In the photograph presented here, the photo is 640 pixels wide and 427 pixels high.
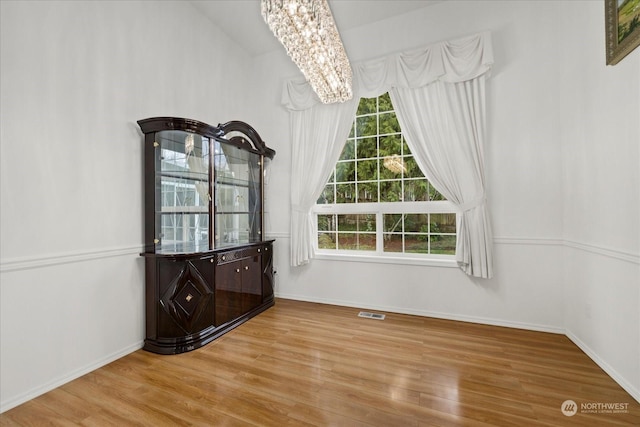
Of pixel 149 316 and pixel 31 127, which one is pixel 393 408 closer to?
pixel 149 316

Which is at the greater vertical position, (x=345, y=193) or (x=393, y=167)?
(x=393, y=167)

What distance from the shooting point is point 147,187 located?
266 cm

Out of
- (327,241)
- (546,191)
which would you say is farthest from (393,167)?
(546,191)

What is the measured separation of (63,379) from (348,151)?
3501 mm

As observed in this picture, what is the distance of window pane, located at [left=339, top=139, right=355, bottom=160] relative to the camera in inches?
149

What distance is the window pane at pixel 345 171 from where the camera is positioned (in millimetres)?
3787

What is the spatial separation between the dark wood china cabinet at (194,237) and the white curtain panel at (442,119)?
1.07 m

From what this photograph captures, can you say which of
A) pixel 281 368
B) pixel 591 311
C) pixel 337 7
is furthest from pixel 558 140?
pixel 281 368

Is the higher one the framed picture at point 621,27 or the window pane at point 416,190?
the framed picture at point 621,27

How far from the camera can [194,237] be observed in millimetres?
2912

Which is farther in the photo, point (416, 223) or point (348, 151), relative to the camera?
point (348, 151)

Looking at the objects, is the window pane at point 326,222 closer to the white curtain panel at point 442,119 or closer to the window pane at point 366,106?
the white curtain panel at point 442,119

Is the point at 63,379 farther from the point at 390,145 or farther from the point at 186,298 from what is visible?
the point at 390,145

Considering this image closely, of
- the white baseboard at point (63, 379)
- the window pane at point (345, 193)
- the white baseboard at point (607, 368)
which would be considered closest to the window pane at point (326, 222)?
the window pane at point (345, 193)
